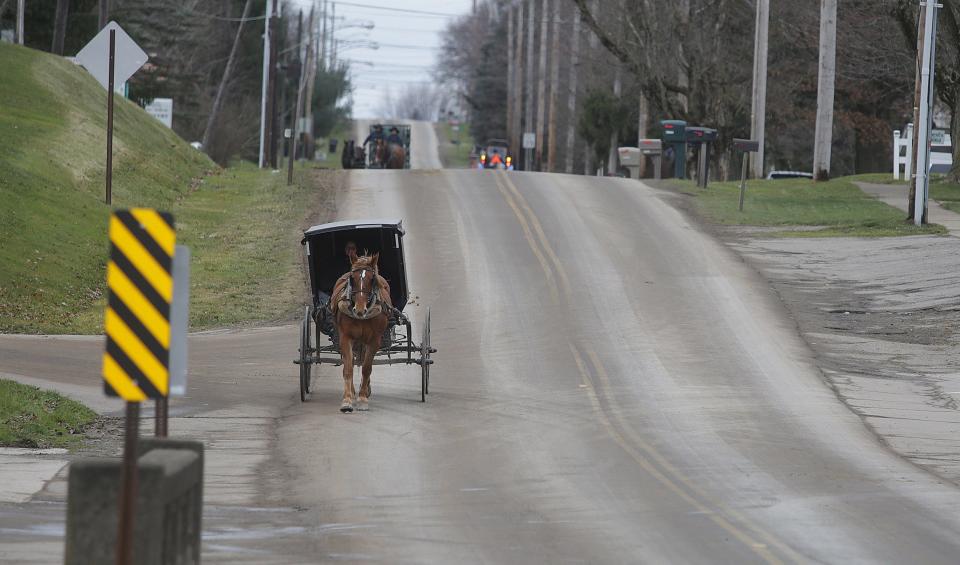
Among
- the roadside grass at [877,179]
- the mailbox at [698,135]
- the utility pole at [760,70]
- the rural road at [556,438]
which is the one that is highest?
the utility pole at [760,70]

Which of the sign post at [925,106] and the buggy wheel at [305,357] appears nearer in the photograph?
the buggy wheel at [305,357]

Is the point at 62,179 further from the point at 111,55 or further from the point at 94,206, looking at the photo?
the point at 111,55

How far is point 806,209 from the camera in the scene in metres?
38.7

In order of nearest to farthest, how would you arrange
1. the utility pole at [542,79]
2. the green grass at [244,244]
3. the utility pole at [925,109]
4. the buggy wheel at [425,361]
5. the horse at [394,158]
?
the buggy wheel at [425,361] → the green grass at [244,244] → the utility pole at [925,109] → the horse at [394,158] → the utility pole at [542,79]

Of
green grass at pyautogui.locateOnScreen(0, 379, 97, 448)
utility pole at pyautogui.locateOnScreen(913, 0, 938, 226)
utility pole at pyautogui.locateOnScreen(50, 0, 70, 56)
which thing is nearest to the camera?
green grass at pyautogui.locateOnScreen(0, 379, 97, 448)

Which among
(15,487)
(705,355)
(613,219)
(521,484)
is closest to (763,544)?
(521,484)

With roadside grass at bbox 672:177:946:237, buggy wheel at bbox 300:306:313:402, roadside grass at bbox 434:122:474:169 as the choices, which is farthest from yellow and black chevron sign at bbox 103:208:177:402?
roadside grass at bbox 434:122:474:169

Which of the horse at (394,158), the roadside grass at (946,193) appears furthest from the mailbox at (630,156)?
the roadside grass at (946,193)

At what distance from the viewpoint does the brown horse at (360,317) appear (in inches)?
645

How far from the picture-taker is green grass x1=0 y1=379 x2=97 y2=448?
14281mm

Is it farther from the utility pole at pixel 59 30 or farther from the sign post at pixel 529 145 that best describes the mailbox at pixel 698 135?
the sign post at pixel 529 145

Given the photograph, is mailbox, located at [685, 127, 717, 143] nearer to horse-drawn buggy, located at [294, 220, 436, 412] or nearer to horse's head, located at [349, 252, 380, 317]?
horse-drawn buggy, located at [294, 220, 436, 412]

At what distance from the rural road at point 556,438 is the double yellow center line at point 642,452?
0.13ft

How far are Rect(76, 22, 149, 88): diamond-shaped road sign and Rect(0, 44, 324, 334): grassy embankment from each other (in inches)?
125
